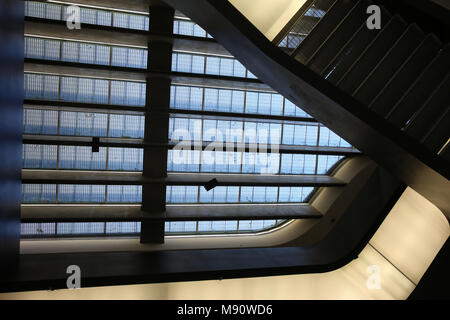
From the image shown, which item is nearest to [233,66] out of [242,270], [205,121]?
[205,121]

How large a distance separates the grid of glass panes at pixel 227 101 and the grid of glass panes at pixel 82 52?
2.43 ft

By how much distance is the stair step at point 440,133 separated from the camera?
8.14ft

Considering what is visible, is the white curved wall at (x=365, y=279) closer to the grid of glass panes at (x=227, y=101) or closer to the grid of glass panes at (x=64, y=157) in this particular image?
the grid of glass panes at (x=227, y=101)

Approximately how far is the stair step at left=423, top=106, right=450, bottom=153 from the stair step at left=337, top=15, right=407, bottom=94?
0.61 m

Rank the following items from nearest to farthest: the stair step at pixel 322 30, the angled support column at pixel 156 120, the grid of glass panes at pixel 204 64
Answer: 1. the stair step at pixel 322 30
2. the angled support column at pixel 156 120
3. the grid of glass panes at pixel 204 64

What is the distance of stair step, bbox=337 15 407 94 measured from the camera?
2.69 metres

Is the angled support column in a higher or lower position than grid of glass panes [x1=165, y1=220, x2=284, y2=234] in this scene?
higher

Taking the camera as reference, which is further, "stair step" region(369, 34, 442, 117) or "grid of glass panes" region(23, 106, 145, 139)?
"grid of glass panes" region(23, 106, 145, 139)

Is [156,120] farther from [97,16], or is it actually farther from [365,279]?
[365,279]

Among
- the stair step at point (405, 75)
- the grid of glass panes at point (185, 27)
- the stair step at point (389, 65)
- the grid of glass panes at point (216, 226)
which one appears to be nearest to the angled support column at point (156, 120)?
the grid of glass panes at point (216, 226)

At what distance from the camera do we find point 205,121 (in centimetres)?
589

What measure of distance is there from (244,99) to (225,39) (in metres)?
3.30

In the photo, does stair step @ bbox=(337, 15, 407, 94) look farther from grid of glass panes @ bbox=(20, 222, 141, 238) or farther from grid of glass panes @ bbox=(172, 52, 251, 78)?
grid of glass panes @ bbox=(20, 222, 141, 238)

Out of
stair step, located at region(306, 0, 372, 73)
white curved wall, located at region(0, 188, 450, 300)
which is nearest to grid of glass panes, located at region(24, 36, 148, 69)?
stair step, located at region(306, 0, 372, 73)
